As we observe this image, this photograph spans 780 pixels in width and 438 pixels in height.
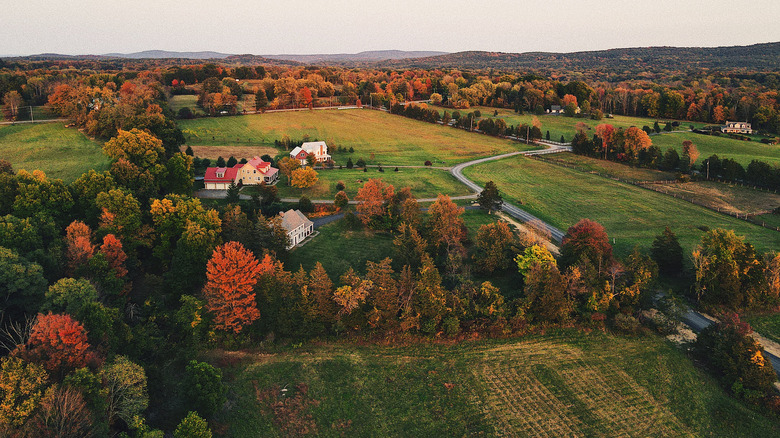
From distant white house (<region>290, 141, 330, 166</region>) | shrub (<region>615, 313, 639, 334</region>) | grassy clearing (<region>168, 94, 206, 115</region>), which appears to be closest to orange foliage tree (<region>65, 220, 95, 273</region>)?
shrub (<region>615, 313, 639, 334</region>)

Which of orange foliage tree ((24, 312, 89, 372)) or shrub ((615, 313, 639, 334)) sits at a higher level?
orange foliage tree ((24, 312, 89, 372))

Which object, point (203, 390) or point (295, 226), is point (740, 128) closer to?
point (295, 226)

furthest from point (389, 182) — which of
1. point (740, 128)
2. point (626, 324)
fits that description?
point (740, 128)

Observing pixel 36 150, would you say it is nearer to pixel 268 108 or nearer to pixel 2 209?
pixel 2 209

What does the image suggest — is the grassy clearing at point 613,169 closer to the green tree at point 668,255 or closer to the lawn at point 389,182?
the lawn at point 389,182

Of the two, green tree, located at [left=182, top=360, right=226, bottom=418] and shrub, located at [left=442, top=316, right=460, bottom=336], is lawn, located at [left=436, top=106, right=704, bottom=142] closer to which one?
shrub, located at [left=442, top=316, right=460, bottom=336]
